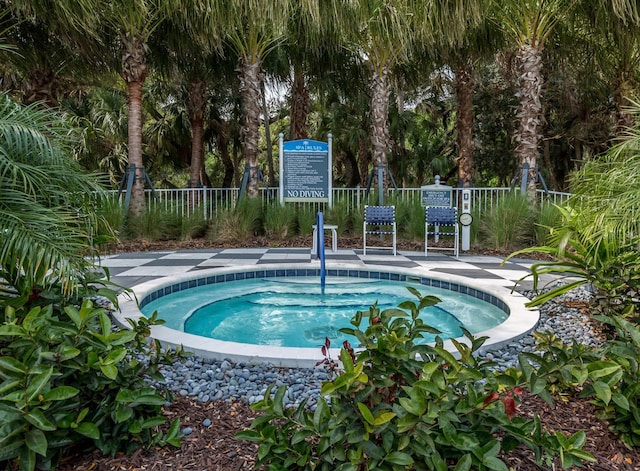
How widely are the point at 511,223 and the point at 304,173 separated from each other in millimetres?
3668

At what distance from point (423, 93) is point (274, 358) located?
15.6 metres

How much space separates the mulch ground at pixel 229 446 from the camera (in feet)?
4.99

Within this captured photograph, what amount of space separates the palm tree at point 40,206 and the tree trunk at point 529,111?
694 centimetres

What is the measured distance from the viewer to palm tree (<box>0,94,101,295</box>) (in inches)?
70.5

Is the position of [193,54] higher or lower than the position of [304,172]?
higher

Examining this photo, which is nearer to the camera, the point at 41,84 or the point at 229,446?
the point at 229,446

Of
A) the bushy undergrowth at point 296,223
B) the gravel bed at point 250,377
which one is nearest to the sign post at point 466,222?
the bushy undergrowth at point 296,223

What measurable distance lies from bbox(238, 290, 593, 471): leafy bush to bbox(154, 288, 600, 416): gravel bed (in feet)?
1.84

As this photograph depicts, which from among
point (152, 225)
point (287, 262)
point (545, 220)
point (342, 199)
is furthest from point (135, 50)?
point (545, 220)

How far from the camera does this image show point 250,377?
7.48 feet

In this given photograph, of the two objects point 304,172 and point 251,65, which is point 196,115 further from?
point 304,172

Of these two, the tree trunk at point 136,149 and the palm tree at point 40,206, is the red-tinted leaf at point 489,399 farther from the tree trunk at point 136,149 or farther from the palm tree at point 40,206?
the tree trunk at point 136,149

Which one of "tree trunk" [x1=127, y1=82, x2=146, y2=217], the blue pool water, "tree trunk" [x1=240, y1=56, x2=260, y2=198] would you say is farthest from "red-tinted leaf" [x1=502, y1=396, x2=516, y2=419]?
"tree trunk" [x1=240, y1=56, x2=260, y2=198]

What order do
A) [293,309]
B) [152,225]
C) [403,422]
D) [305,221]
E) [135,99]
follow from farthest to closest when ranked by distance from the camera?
[305,221] < [135,99] < [152,225] < [293,309] < [403,422]
